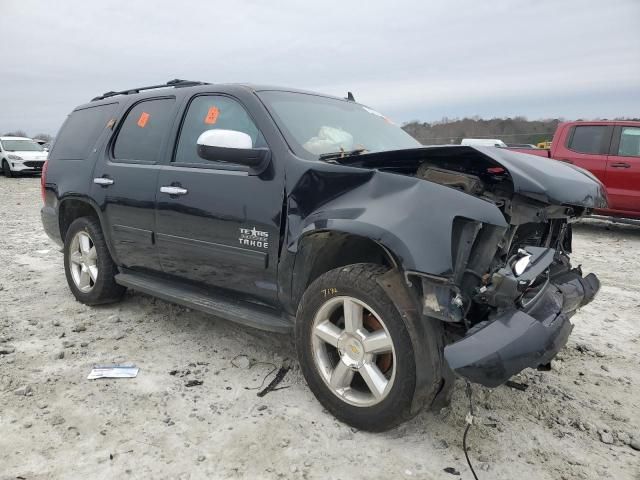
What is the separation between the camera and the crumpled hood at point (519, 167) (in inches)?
91.7

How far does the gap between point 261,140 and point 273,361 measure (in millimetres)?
1471

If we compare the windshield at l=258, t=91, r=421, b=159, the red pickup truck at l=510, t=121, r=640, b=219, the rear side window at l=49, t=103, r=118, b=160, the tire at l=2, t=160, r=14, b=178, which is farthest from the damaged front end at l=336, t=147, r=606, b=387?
the tire at l=2, t=160, r=14, b=178

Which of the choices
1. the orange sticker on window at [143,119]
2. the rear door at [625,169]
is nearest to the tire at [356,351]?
the orange sticker on window at [143,119]

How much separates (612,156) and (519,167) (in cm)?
678

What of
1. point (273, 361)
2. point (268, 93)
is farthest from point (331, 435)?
point (268, 93)

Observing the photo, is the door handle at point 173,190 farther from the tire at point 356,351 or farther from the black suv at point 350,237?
the tire at point 356,351

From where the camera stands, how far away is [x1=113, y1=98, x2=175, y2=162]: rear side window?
3740mm

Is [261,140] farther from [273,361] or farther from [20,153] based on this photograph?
[20,153]

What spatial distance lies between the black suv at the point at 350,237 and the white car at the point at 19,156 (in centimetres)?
1841

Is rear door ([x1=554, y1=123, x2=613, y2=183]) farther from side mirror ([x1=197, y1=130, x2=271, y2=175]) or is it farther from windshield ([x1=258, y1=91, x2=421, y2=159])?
side mirror ([x1=197, y1=130, x2=271, y2=175])

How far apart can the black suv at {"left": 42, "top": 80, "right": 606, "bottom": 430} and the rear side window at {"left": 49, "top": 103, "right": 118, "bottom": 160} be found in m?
0.47

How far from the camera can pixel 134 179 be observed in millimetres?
3764

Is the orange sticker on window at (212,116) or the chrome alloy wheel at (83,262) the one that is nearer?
the orange sticker on window at (212,116)

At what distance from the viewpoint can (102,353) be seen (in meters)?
3.53
